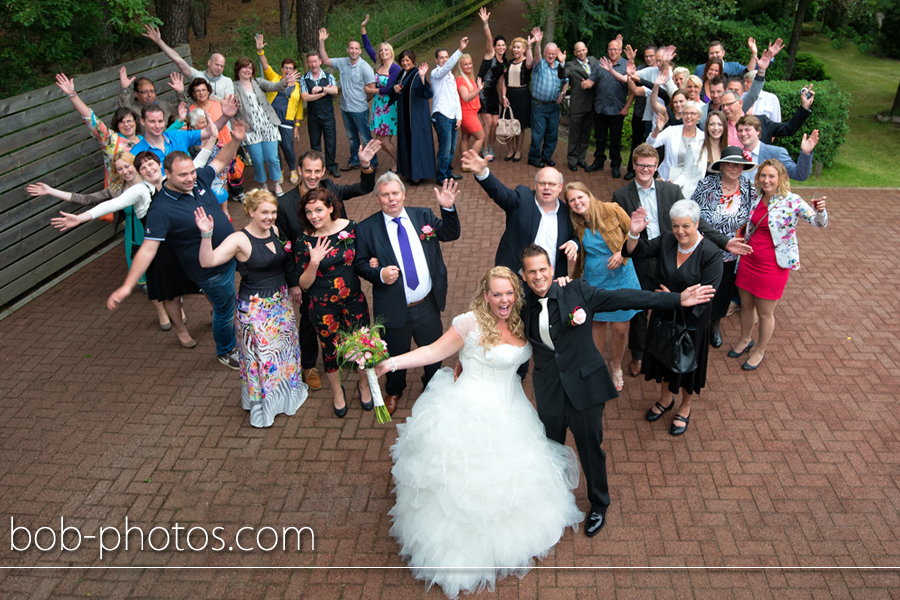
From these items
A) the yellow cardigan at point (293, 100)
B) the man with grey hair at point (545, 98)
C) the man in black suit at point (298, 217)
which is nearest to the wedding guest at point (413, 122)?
the yellow cardigan at point (293, 100)

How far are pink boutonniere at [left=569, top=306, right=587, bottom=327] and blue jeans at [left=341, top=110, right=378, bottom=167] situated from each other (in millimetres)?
7029

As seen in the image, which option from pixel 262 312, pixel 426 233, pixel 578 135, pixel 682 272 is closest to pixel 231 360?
pixel 262 312

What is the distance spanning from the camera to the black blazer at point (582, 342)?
165 inches

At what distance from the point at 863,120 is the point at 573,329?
13.6 meters

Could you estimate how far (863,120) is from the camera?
1424 centimetres

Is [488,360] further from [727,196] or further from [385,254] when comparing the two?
[727,196]

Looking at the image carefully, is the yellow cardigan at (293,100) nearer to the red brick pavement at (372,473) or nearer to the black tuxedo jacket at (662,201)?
the red brick pavement at (372,473)

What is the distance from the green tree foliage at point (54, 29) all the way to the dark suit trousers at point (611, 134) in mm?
7066

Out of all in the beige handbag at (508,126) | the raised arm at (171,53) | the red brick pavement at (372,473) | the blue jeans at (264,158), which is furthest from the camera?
the beige handbag at (508,126)

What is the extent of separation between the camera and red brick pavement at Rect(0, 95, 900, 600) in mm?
4305

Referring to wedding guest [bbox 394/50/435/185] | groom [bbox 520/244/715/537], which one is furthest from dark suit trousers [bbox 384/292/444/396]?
wedding guest [bbox 394/50/435/185]

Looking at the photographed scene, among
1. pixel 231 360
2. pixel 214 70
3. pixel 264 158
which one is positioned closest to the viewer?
pixel 231 360

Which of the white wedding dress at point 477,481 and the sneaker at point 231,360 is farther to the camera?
the sneaker at point 231,360

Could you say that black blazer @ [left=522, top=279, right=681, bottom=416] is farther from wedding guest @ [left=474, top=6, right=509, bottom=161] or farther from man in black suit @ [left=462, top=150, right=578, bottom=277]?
wedding guest @ [left=474, top=6, right=509, bottom=161]
